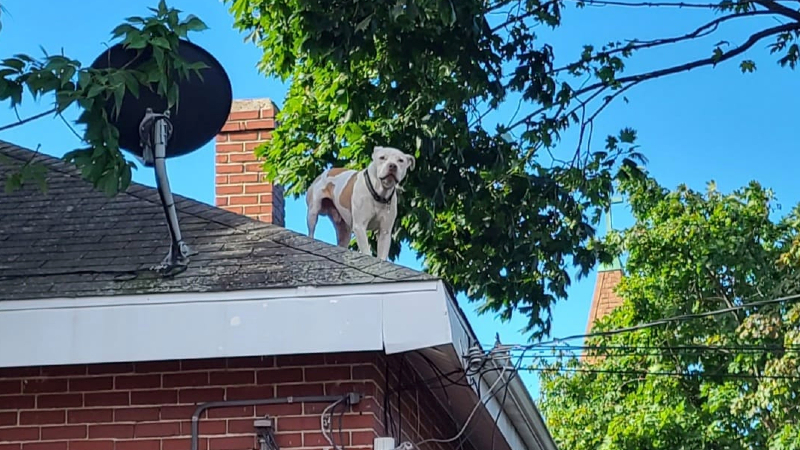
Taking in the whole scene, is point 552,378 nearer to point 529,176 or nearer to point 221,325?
point 529,176

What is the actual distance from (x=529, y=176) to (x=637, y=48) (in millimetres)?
1445

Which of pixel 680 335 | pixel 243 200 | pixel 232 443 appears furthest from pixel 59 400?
pixel 680 335

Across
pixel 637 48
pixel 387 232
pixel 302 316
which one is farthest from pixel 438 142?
pixel 302 316

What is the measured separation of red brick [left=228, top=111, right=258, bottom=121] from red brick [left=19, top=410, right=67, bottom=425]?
424cm

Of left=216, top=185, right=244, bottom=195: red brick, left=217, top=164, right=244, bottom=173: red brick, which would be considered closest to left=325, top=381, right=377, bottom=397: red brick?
left=216, top=185, right=244, bottom=195: red brick

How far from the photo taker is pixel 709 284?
732 inches

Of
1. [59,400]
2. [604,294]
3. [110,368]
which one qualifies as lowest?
[59,400]

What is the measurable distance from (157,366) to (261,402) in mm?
514

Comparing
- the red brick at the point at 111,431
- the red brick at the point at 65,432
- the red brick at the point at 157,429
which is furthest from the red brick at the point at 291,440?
the red brick at the point at 65,432

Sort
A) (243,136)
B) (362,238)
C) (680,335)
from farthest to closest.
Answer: (680,335) < (243,136) < (362,238)

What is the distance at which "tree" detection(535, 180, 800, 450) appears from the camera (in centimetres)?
1711

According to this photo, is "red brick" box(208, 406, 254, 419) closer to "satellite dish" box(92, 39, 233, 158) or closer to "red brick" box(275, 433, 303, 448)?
"red brick" box(275, 433, 303, 448)

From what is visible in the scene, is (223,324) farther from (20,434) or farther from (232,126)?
(232,126)

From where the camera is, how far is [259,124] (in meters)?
9.65
